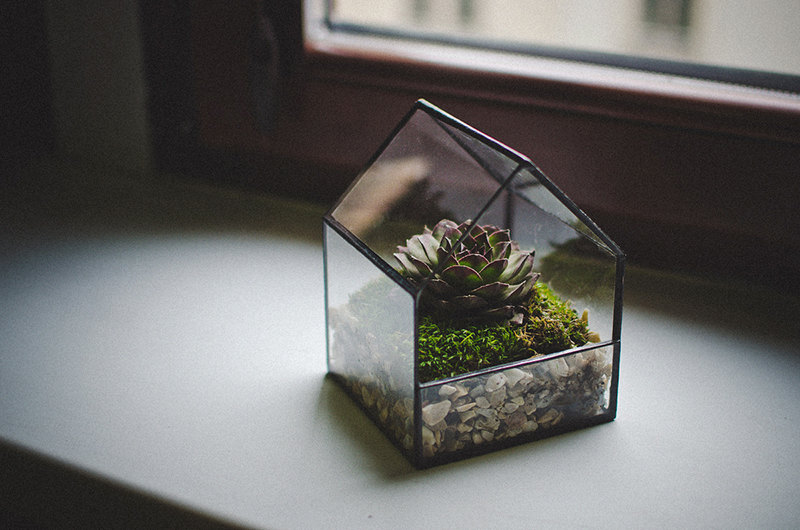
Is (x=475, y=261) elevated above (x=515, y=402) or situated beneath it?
elevated above

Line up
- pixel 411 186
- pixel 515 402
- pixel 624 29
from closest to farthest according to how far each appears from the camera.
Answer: pixel 515 402
pixel 411 186
pixel 624 29

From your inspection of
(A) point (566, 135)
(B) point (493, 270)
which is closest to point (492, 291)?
(B) point (493, 270)

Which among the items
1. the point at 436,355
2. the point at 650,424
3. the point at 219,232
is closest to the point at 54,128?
the point at 219,232

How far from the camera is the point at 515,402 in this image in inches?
26.0

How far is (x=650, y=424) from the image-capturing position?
0.72m

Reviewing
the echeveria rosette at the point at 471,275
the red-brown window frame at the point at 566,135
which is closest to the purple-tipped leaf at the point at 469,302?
the echeveria rosette at the point at 471,275

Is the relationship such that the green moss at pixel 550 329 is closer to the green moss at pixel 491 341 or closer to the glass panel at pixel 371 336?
the green moss at pixel 491 341

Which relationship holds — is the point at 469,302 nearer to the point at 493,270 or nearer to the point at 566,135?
the point at 493,270

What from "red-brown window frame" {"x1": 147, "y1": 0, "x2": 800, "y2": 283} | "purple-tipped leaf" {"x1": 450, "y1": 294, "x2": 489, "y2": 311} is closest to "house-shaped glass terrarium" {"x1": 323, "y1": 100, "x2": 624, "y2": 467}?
"purple-tipped leaf" {"x1": 450, "y1": 294, "x2": 489, "y2": 311}

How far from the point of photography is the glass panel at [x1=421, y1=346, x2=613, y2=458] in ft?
2.09

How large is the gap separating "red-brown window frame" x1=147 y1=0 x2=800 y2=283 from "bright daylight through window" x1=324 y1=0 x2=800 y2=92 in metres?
0.05

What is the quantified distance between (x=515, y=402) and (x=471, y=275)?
11cm

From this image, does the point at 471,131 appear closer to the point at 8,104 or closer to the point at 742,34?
the point at 742,34

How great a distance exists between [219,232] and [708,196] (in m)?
0.61
